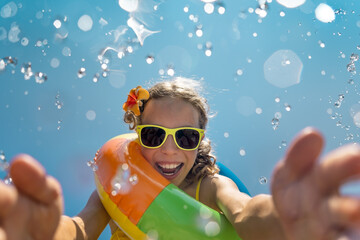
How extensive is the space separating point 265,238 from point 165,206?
60cm

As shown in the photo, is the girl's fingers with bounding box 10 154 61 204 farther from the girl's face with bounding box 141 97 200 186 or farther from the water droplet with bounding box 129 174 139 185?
the girl's face with bounding box 141 97 200 186

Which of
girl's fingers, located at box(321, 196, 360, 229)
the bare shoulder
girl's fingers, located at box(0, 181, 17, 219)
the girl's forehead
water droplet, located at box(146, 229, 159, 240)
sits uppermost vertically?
the girl's forehead

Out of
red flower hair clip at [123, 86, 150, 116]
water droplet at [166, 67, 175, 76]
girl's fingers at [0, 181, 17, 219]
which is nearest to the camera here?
girl's fingers at [0, 181, 17, 219]

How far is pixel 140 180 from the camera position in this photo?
179cm

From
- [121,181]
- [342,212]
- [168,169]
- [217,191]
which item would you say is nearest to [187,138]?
[168,169]

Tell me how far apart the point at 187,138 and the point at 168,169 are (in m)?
0.24

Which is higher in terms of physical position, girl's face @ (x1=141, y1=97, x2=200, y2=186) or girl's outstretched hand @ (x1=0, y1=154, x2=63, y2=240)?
girl's face @ (x1=141, y1=97, x2=200, y2=186)

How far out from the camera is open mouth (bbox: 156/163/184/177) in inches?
83.9

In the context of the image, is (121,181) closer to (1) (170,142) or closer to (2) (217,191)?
(1) (170,142)

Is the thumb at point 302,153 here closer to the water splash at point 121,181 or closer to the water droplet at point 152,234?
the water droplet at point 152,234

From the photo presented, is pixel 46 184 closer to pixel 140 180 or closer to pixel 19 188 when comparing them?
pixel 19 188

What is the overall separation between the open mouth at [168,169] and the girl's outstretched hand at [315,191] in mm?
1261

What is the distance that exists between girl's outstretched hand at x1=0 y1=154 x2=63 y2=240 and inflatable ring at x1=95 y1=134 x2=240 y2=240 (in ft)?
2.59

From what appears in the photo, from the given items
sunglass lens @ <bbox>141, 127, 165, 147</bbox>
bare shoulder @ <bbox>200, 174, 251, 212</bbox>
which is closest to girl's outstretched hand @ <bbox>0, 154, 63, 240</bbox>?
bare shoulder @ <bbox>200, 174, 251, 212</bbox>
